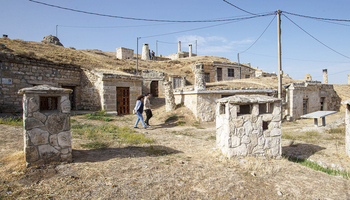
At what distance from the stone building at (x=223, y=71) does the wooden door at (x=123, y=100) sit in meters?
13.1

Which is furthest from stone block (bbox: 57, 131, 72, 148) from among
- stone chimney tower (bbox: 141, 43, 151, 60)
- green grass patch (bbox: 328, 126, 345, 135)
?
stone chimney tower (bbox: 141, 43, 151, 60)

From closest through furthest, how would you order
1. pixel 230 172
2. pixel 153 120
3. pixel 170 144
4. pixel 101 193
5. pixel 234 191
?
pixel 101 193 < pixel 234 191 < pixel 230 172 < pixel 170 144 < pixel 153 120

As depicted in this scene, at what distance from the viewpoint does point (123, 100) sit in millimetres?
13984

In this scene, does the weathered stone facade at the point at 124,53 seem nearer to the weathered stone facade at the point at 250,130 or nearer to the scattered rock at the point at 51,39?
the scattered rock at the point at 51,39

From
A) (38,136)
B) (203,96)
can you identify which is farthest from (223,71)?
(38,136)

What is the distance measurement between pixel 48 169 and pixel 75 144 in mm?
1894

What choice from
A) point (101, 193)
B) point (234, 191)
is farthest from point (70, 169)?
point (234, 191)

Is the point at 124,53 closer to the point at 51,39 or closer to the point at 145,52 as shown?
the point at 145,52

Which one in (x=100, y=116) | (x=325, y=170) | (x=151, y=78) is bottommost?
(x=325, y=170)

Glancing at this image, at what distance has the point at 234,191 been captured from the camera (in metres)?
3.38

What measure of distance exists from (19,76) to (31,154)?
1010 centimetres

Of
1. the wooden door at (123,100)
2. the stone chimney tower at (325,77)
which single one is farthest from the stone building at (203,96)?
the stone chimney tower at (325,77)

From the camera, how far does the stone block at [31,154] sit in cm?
384

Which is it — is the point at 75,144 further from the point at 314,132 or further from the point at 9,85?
the point at 314,132
